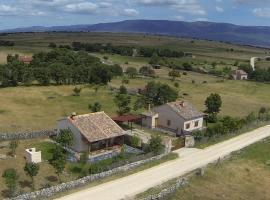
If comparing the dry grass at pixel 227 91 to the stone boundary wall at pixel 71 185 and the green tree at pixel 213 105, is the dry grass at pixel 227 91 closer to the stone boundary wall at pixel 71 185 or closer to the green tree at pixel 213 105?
the green tree at pixel 213 105

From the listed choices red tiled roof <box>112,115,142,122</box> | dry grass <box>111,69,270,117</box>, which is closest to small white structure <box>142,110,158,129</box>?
red tiled roof <box>112,115,142,122</box>

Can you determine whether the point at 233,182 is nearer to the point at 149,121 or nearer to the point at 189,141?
the point at 189,141

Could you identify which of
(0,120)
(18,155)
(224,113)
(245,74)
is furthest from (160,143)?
(245,74)

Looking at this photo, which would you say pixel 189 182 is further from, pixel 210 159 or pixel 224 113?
pixel 224 113

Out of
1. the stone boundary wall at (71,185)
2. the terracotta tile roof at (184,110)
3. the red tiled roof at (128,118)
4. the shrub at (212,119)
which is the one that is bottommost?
the shrub at (212,119)

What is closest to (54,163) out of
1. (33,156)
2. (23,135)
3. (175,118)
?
(33,156)

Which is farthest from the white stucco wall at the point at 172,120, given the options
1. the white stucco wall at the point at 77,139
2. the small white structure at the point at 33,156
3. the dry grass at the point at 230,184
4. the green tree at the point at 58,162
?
the green tree at the point at 58,162

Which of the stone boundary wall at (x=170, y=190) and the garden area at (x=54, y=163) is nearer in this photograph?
the stone boundary wall at (x=170, y=190)
